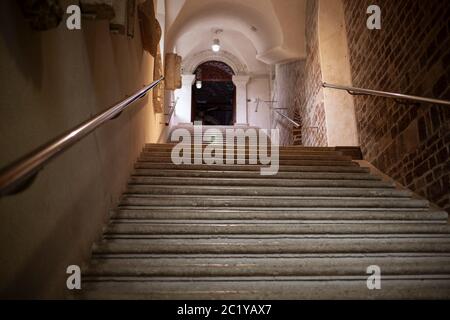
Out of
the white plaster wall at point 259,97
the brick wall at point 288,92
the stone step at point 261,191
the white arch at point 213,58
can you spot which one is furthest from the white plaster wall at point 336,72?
the white arch at point 213,58

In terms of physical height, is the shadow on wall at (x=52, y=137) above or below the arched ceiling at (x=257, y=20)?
below

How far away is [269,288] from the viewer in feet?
7.04

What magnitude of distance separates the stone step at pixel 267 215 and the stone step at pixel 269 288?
28.3 inches

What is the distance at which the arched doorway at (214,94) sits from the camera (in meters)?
14.3

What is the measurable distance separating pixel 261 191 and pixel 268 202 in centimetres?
24

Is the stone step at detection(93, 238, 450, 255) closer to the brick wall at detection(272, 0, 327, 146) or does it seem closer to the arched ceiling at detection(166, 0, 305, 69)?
the brick wall at detection(272, 0, 327, 146)

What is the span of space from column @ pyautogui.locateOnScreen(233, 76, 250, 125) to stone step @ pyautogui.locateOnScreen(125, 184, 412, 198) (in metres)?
9.88

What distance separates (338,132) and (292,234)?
4.04 metres

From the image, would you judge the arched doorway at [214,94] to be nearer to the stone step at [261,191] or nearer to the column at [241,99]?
the column at [241,99]

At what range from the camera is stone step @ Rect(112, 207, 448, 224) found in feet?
9.53

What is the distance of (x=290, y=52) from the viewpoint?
818 cm

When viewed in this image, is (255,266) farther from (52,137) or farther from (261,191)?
(52,137)

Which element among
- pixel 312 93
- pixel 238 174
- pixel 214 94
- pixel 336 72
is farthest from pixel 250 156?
pixel 214 94

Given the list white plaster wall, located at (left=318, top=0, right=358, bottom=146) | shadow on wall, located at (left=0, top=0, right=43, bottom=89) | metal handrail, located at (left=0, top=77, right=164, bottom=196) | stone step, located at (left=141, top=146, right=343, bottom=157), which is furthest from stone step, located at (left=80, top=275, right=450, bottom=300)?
white plaster wall, located at (left=318, top=0, right=358, bottom=146)
